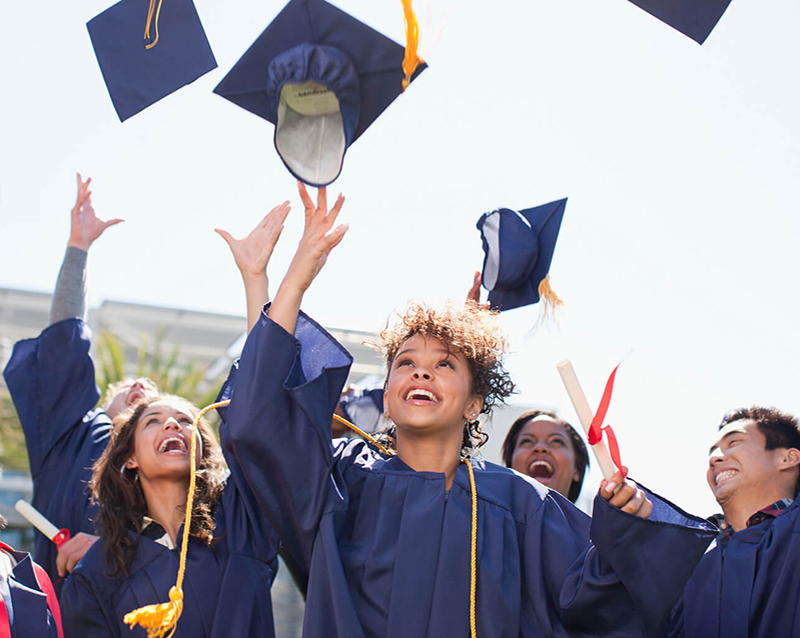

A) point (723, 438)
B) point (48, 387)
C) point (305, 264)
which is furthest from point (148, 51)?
point (723, 438)

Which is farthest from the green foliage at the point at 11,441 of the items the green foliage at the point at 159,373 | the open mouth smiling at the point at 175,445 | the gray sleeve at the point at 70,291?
the open mouth smiling at the point at 175,445

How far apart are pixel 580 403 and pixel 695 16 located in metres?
2.11

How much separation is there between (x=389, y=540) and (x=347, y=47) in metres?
1.82

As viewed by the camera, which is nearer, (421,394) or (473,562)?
(473,562)

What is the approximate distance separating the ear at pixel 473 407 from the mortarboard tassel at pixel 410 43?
1.08 metres

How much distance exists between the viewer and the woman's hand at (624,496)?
2.25 metres

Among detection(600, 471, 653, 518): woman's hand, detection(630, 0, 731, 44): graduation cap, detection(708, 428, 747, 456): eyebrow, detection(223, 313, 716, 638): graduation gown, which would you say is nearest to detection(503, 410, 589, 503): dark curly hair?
detection(708, 428, 747, 456): eyebrow

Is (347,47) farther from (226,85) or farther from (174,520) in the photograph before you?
(174,520)

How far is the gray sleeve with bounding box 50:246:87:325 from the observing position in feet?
12.6

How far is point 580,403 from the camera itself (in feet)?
7.19

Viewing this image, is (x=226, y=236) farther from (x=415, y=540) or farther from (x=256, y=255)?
(x=415, y=540)

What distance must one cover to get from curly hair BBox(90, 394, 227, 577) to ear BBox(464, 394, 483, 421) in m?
0.98

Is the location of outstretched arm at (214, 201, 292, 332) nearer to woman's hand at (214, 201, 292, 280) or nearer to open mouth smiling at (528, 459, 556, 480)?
woman's hand at (214, 201, 292, 280)

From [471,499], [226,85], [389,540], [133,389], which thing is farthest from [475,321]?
[133,389]
